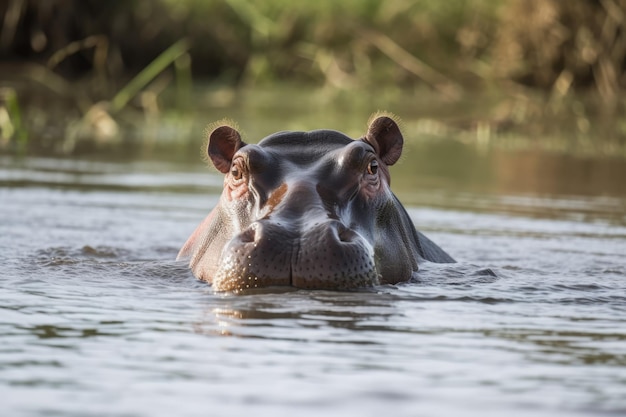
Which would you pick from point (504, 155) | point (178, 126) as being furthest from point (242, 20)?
point (504, 155)

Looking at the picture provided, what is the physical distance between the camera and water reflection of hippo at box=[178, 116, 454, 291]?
4930 mm

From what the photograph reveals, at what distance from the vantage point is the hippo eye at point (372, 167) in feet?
18.7

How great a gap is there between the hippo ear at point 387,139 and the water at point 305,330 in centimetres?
59

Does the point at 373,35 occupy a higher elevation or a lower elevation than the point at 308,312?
higher

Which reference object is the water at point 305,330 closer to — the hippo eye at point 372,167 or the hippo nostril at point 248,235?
the hippo nostril at point 248,235

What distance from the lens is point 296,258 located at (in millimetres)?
4910

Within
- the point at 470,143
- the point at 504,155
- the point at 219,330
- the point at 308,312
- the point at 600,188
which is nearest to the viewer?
the point at 219,330

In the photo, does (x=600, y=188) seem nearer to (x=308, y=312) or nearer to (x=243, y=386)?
(x=308, y=312)

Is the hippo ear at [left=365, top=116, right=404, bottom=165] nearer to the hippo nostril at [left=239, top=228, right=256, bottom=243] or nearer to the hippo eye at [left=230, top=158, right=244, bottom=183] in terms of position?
the hippo eye at [left=230, top=158, right=244, bottom=183]

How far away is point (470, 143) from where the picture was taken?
47.0ft

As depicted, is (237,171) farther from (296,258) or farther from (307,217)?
(296,258)

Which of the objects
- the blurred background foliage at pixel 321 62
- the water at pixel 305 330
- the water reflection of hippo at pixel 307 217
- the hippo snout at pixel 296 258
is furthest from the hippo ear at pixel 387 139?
the blurred background foliage at pixel 321 62

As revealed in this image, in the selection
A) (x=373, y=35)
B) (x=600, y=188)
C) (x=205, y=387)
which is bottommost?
(x=205, y=387)

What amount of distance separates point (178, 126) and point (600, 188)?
559cm
